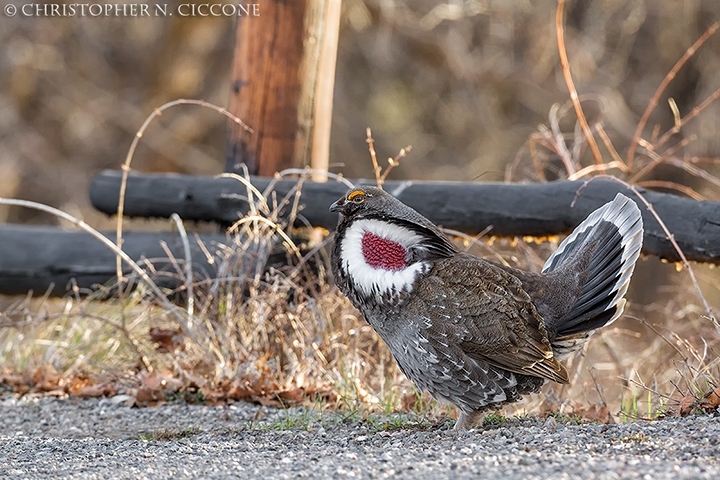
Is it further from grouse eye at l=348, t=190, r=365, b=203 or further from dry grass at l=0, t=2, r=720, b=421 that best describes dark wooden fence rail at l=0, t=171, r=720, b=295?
grouse eye at l=348, t=190, r=365, b=203

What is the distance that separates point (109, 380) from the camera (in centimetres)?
520

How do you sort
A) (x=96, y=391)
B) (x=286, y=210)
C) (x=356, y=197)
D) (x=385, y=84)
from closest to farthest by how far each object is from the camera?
(x=356, y=197) → (x=96, y=391) → (x=286, y=210) → (x=385, y=84)

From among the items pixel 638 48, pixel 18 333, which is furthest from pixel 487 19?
pixel 18 333

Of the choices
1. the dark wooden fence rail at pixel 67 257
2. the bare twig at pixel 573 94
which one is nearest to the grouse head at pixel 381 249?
the bare twig at pixel 573 94

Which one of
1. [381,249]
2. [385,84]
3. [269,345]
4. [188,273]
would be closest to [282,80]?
[188,273]

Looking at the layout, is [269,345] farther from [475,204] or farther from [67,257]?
[67,257]

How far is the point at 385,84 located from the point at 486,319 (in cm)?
1215

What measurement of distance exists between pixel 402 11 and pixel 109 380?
8.71m

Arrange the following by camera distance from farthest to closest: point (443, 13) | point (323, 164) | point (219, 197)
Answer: point (443, 13) < point (323, 164) < point (219, 197)

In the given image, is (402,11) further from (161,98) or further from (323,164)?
(323,164)

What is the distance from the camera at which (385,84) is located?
15680 millimetres

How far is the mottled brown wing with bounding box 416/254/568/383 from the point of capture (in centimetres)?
382

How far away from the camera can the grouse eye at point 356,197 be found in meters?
4.03

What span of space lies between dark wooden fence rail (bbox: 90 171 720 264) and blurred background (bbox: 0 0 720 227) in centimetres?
617
